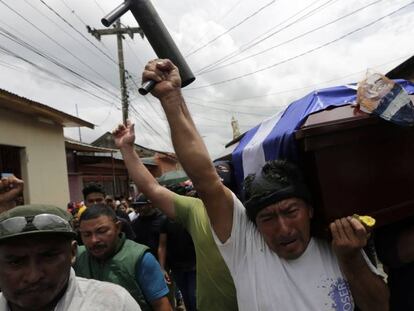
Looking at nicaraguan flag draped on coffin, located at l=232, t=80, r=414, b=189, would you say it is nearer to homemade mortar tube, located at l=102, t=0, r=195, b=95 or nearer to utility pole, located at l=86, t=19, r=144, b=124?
homemade mortar tube, located at l=102, t=0, r=195, b=95

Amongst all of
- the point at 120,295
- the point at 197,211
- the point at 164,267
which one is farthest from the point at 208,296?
the point at 164,267

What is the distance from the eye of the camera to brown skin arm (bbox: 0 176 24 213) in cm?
199

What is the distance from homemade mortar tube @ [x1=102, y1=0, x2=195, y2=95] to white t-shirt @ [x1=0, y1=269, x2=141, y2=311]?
681mm

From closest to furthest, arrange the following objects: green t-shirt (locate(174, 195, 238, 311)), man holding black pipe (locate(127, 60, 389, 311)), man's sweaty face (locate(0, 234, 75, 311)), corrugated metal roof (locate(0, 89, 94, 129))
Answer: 1. man's sweaty face (locate(0, 234, 75, 311))
2. man holding black pipe (locate(127, 60, 389, 311))
3. green t-shirt (locate(174, 195, 238, 311))
4. corrugated metal roof (locate(0, 89, 94, 129))

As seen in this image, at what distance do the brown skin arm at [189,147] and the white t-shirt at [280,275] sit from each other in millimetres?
58

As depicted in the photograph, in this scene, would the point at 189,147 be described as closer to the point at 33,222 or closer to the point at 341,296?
the point at 33,222

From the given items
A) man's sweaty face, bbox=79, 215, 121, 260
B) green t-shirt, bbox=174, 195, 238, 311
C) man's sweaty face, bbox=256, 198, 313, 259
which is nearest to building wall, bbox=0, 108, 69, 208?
man's sweaty face, bbox=79, 215, 121, 260

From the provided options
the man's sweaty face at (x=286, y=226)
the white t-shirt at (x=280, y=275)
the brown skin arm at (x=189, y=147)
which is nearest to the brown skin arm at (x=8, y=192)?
the brown skin arm at (x=189, y=147)

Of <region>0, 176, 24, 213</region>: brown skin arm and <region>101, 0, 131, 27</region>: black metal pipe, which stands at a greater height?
<region>101, 0, 131, 27</region>: black metal pipe

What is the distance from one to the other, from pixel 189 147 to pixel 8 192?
1061mm

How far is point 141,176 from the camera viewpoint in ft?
7.57

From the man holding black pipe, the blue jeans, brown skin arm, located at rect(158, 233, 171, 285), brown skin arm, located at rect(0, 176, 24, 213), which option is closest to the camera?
the man holding black pipe

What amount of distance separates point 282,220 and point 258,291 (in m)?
0.27

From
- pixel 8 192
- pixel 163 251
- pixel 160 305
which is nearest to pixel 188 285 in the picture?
pixel 163 251
